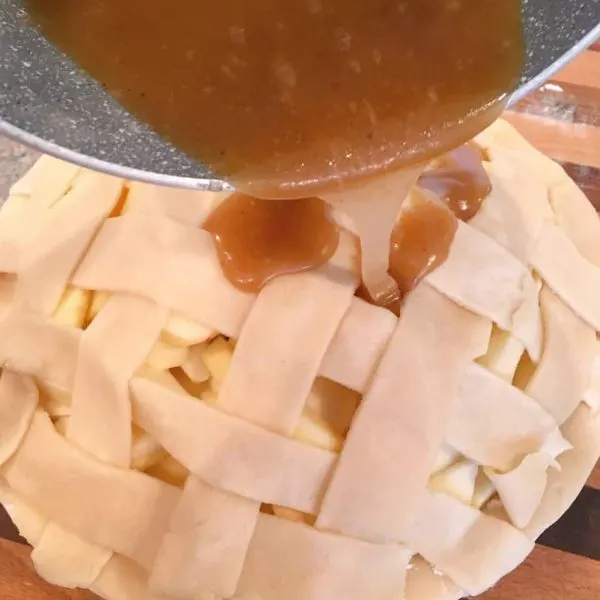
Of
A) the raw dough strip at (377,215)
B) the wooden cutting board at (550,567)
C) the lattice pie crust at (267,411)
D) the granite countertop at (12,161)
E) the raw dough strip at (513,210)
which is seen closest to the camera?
the raw dough strip at (377,215)

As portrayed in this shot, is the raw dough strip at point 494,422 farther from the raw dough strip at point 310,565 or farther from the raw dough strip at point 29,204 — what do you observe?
the raw dough strip at point 29,204

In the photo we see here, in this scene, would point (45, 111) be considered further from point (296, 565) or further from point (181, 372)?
point (296, 565)

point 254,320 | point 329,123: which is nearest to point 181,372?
point 254,320

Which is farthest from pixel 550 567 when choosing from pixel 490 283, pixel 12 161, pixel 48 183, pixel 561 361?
pixel 12 161

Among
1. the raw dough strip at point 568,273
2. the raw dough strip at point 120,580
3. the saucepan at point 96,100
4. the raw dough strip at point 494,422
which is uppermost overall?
the saucepan at point 96,100

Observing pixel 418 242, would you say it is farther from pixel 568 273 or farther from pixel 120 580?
pixel 120 580

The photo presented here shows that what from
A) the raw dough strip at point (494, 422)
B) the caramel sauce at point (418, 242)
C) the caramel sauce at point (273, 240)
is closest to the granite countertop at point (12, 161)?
the caramel sauce at point (273, 240)
